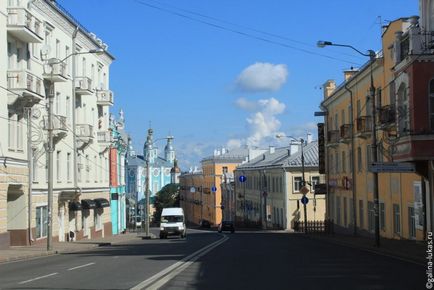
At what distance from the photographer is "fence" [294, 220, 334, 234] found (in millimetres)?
51156

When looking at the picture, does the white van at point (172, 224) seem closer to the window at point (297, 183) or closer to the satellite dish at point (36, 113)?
the satellite dish at point (36, 113)

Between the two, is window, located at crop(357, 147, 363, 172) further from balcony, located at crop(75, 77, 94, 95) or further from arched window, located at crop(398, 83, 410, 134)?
balcony, located at crop(75, 77, 94, 95)

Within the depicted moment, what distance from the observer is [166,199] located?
448ft

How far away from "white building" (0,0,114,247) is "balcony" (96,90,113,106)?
0.09 metres

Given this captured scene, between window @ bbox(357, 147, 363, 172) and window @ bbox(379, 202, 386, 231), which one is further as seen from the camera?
window @ bbox(357, 147, 363, 172)

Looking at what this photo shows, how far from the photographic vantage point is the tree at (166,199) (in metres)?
135

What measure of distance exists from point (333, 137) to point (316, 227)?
1164cm

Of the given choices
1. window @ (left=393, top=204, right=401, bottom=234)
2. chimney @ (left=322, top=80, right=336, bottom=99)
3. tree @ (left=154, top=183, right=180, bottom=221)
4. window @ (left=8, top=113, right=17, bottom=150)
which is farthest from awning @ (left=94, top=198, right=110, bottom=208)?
tree @ (left=154, top=183, right=180, bottom=221)

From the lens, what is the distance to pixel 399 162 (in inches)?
1059

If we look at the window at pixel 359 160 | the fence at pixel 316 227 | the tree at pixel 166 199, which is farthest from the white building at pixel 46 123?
the tree at pixel 166 199

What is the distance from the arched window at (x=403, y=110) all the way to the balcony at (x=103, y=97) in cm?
2970

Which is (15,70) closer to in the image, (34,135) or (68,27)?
(34,135)

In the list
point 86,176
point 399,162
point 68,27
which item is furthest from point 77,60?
point 399,162

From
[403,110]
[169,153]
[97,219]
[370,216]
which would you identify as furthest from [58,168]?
[169,153]
